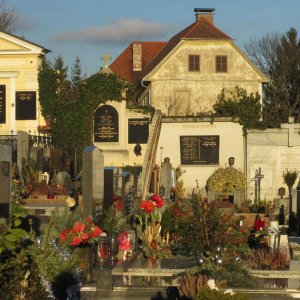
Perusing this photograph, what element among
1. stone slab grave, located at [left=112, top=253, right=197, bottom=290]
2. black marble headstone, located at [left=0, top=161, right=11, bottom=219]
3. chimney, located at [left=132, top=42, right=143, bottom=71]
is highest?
chimney, located at [left=132, top=42, right=143, bottom=71]

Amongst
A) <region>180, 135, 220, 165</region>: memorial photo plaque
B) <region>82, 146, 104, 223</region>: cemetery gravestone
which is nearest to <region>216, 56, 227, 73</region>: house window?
<region>180, 135, 220, 165</region>: memorial photo plaque

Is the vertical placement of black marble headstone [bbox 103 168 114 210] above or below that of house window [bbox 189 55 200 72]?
below

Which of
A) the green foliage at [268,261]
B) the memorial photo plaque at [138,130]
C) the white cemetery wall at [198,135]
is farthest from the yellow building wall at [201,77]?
the green foliage at [268,261]

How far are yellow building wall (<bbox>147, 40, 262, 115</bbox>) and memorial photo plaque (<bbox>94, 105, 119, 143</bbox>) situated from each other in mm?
7787

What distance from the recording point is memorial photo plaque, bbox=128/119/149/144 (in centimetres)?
3575

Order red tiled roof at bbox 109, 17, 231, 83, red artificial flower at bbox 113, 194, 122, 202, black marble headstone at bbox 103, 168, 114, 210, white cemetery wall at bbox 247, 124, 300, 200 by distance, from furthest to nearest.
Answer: red tiled roof at bbox 109, 17, 231, 83, white cemetery wall at bbox 247, 124, 300, 200, red artificial flower at bbox 113, 194, 122, 202, black marble headstone at bbox 103, 168, 114, 210

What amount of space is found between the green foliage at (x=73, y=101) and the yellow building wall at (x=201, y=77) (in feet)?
26.3

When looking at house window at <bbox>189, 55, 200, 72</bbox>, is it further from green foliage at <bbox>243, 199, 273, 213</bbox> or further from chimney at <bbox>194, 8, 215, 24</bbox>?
green foliage at <bbox>243, 199, 273, 213</bbox>

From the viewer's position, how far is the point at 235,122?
120ft

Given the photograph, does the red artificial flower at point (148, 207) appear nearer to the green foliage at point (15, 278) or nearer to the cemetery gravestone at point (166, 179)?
the cemetery gravestone at point (166, 179)

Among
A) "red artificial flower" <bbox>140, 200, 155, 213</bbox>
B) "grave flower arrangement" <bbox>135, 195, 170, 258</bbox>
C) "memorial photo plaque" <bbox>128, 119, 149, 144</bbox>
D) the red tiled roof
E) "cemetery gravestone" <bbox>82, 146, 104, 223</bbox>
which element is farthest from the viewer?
the red tiled roof

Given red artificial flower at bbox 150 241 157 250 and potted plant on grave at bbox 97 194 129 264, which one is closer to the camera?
potted plant on grave at bbox 97 194 129 264

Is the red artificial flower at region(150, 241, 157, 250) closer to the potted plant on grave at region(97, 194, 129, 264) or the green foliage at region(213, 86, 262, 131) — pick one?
the potted plant on grave at region(97, 194, 129, 264)

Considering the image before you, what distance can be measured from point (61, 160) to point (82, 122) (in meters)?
6.25
